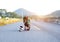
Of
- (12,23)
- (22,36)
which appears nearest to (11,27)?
(12,23)

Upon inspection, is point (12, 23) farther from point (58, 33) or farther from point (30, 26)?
point (58, 33)

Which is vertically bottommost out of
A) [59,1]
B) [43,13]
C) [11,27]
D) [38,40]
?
[38,40]

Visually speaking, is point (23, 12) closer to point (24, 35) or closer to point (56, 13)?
point (24, 35)

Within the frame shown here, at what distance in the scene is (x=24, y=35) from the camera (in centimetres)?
163

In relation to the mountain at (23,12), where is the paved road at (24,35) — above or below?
below

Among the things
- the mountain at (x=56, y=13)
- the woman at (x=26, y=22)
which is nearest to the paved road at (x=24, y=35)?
the woman at (x=26, y=22)

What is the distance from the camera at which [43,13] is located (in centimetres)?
168

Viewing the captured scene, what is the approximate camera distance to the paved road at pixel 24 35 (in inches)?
63.3

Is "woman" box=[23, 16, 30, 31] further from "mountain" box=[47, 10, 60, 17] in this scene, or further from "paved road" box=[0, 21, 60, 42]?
"mountain" box=[47, 10, 60, 17]

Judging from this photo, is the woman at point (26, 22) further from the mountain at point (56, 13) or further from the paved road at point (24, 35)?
the mountain at point (56, 13)

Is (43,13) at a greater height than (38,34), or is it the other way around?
(43,13)

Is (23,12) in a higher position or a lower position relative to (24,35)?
higher

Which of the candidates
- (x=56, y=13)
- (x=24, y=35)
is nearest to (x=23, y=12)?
(x=24, y=35)

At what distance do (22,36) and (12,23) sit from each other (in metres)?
0.18
